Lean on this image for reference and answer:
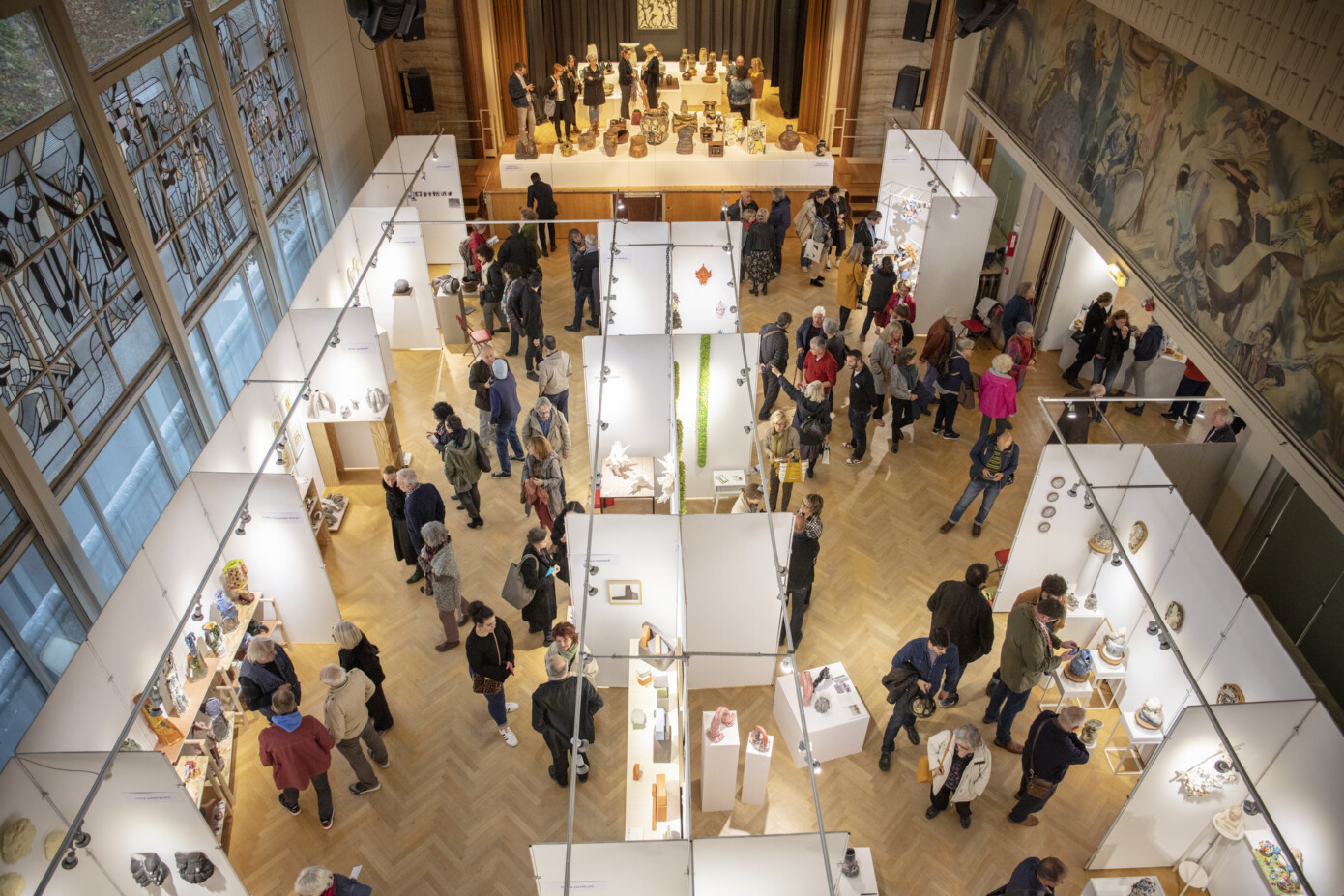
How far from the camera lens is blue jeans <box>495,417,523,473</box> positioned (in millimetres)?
9219

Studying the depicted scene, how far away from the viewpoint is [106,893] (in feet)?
16.0

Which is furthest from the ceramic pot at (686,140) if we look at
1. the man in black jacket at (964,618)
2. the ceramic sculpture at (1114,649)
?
the ceramic sculpture at (1114,649)

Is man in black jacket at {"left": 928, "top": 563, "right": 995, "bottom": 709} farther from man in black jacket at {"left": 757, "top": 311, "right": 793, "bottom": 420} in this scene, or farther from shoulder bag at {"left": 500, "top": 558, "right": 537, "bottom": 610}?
man in black jacket at {"left": 757, "top": 311, "right": 793, "bottom": 420}

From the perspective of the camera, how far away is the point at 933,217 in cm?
1088

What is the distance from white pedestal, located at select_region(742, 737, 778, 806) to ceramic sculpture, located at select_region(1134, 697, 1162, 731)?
2.77m

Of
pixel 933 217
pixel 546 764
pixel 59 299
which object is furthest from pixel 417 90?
pixel 546 764

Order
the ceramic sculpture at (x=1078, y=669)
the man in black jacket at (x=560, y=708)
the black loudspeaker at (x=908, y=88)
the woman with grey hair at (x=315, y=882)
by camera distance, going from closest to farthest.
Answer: the woman with grey hair at (x=315, y=882)
the man in black jacket at (x=560, y=708)
the ceramic sculpture at (x=1078, y=669)
the black loudspeaker at (x=908, y=88)

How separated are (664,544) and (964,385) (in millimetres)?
5078

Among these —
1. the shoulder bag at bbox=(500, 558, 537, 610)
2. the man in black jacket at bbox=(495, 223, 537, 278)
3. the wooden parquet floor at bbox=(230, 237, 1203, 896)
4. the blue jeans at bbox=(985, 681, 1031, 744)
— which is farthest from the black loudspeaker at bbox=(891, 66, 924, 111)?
the shoulder bag at bbox=(500, 558, 537, 610)

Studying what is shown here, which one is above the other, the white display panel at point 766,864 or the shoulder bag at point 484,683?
the white display panel at point 766,864

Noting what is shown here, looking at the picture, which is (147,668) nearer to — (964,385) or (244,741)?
(244,741)

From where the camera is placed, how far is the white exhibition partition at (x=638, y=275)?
10273mm

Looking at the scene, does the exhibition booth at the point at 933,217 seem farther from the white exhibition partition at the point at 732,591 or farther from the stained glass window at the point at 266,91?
the stained glass window at the point at 266,91

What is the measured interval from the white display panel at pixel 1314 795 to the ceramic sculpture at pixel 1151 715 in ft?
3.57
